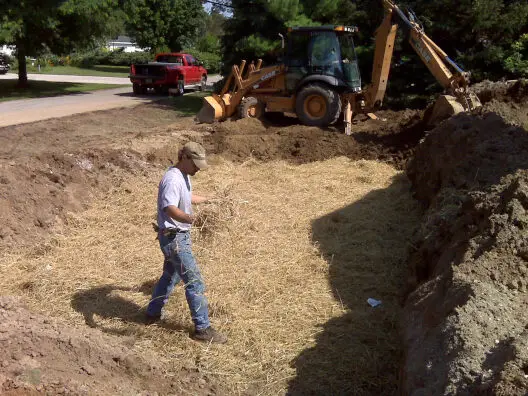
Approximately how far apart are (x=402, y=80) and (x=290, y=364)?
596 inches

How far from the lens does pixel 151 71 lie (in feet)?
89.5

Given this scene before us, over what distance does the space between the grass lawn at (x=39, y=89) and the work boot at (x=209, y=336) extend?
20.9m

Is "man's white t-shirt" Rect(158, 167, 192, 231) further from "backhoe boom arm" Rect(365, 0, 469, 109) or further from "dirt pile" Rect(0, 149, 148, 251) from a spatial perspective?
"backhoe boom arm" Rect(365, 0, 469, 109)

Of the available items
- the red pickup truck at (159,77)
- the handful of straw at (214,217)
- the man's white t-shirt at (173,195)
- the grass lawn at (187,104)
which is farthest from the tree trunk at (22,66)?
the man's white t-shirt at (173,195)

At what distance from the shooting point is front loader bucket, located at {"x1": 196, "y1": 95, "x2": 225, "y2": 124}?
16125 millimetres

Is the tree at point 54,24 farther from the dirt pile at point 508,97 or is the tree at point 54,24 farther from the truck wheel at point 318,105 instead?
the dirt pile at point 508,97

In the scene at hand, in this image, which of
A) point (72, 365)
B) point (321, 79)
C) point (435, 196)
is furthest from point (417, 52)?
point (72, 365)

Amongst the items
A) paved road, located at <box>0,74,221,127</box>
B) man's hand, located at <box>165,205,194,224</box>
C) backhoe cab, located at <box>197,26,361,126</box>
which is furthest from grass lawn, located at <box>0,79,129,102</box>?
man's hand, located at <box>165,205,194,224</box>

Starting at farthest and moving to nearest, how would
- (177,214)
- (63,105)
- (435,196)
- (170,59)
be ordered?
(170,59), (63,105), (435,196), (177,214)

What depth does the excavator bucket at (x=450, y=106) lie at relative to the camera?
12.1m

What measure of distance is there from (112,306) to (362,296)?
8.66ft

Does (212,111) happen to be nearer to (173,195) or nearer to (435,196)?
(435,196)

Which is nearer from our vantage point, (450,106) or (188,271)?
(188,271)

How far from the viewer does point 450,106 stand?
12117mm
